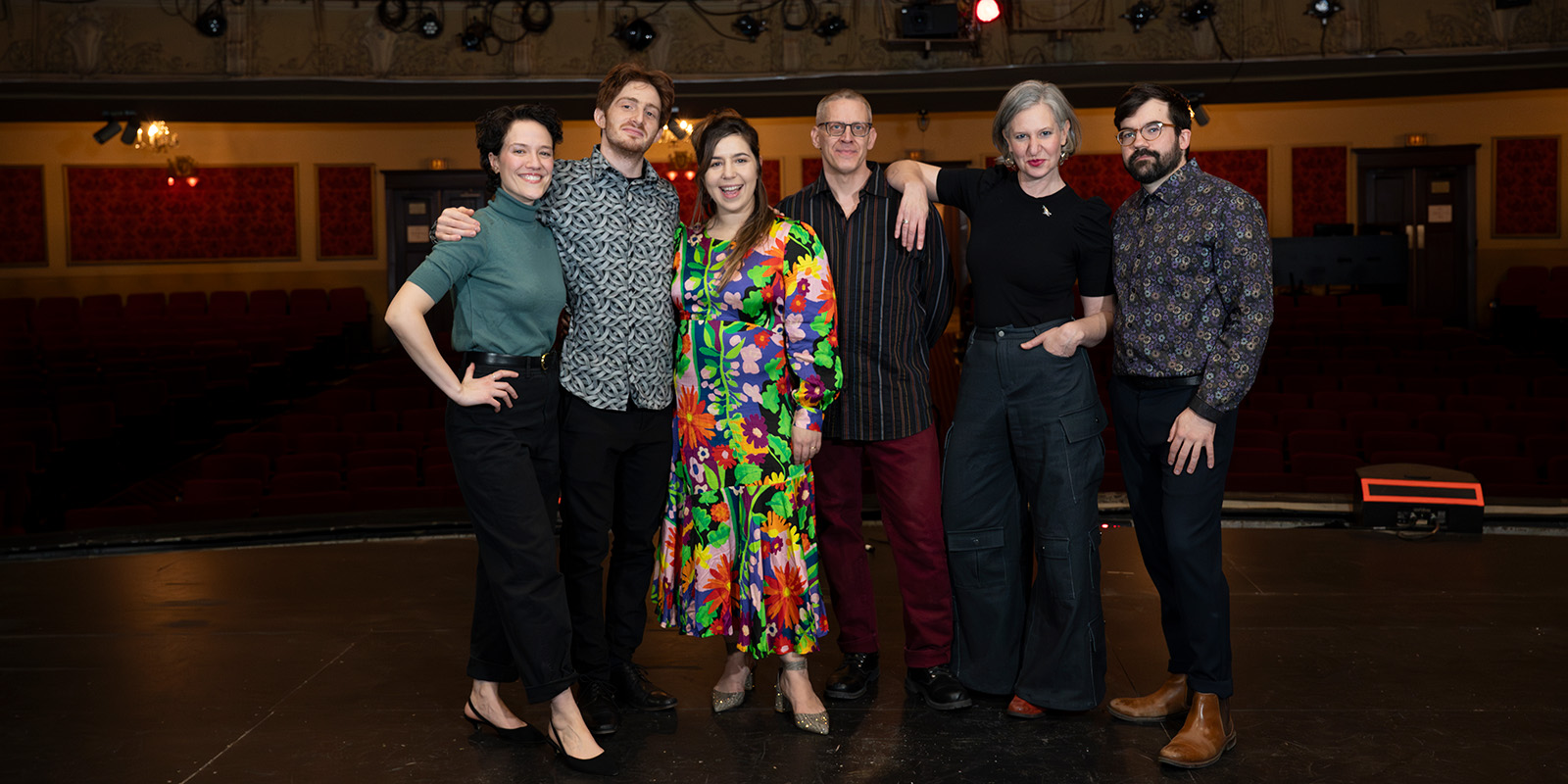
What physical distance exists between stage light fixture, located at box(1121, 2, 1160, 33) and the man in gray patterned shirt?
8.14m

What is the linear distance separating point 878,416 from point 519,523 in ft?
2.63

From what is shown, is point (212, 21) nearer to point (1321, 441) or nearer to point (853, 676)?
point (1321, 441)

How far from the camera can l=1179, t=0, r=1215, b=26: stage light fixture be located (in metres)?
9.50

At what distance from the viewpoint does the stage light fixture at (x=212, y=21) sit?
30.7ft

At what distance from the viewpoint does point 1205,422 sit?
2.30 meters

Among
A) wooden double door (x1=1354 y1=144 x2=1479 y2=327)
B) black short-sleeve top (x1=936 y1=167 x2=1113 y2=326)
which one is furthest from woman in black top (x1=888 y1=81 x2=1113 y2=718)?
wooden double door (x1=1354 y1=144 x2=1479 y2=327)

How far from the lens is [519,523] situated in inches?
91.7

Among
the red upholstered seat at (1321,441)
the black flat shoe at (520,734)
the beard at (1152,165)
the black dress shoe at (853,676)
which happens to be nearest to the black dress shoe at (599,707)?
the black flat shoe at (520,734)

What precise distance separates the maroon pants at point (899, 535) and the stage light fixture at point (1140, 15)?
8.08m

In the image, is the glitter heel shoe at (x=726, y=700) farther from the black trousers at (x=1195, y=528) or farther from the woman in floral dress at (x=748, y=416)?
the black trousers at (x=1195, y=528)

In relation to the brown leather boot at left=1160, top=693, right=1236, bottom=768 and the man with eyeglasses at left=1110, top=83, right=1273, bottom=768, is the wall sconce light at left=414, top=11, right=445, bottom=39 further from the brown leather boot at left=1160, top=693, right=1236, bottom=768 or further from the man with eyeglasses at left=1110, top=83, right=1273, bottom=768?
the brown leather boot at left=1160, top=693, right=1236, bottom=768

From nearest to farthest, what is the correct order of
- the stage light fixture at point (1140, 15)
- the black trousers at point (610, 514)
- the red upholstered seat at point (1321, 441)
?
the black trousers at point (610, 514), the red upholstered seat at point (1321, 441), the stage light fixture at point (1140, 15)

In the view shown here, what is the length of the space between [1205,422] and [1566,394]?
618 cm

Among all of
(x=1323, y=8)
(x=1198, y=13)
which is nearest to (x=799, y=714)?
(x=1198, y=13)
